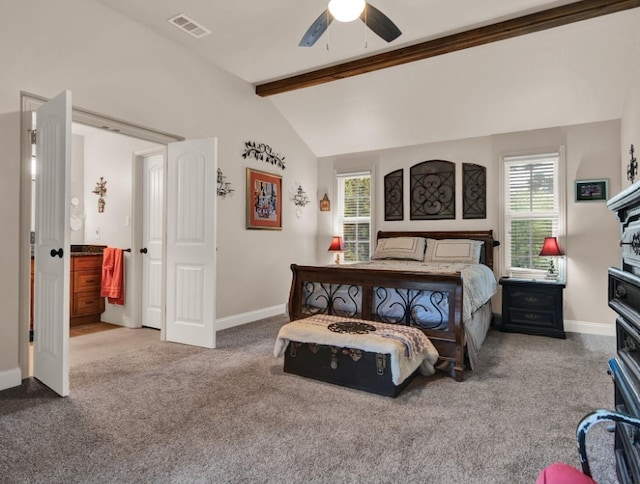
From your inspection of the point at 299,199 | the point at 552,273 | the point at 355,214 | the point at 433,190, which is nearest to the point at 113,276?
the point at 299,199

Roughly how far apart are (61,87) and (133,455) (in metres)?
2.81

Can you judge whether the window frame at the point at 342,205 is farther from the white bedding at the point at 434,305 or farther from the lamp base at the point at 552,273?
the lamp base at the point at 552,273

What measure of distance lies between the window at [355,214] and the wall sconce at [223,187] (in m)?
2.11

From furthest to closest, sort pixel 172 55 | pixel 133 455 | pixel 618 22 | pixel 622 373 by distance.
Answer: pixel 172 55 → pixel 618 22 → pixel 133 455 → pixel 622 373

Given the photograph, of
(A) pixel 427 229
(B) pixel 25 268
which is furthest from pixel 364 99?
(B) pixel 25 268

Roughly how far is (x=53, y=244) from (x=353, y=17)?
2.58 metres

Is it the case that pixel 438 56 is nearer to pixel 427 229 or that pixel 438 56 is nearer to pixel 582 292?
pixel 427 229

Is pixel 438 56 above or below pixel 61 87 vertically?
above

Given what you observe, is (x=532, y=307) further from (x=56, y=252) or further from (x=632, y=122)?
(x=56, y=252)

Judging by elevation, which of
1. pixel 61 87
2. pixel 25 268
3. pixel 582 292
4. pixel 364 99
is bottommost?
pixel 582 292

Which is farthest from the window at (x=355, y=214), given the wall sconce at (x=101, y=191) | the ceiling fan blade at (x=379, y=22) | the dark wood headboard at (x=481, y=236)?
the wall sconce at (x=101, y=191)

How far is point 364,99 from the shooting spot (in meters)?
4.98

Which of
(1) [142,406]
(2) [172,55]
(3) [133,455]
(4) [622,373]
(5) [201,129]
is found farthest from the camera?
(5) [201,129]

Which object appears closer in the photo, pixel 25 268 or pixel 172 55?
pixel 25 268
